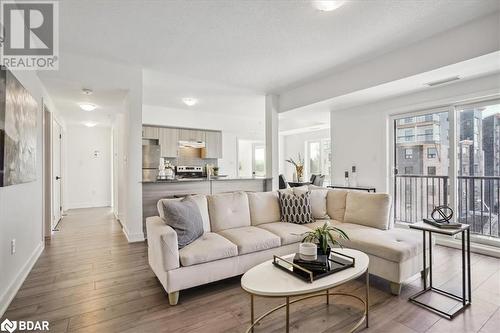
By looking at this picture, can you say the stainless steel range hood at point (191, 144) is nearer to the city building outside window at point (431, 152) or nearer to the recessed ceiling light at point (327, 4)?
the recessed ceiling light at point (327, 4)

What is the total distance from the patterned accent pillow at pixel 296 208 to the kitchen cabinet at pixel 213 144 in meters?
4.22

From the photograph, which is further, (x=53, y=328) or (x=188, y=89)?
(x=188, y=89)

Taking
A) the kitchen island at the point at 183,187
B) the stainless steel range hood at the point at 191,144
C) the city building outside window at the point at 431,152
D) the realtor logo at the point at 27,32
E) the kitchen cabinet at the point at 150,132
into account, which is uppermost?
the realtor logo at the point at 27,32

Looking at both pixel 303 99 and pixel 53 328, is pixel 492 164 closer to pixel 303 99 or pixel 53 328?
pixel 303 99

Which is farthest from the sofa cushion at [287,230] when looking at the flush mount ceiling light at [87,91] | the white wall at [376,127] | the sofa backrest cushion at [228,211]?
the flush mount ceiling light at [87,91]

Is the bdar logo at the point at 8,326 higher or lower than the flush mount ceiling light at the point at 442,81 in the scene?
lower

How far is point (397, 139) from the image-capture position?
4828 mm

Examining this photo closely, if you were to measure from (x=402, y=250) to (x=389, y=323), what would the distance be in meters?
0.67

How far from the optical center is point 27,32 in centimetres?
289

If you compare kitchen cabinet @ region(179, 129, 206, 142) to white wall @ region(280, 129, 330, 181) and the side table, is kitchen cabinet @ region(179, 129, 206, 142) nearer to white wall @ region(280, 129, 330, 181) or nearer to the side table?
white wall @ region(280, 129, 330, 181)

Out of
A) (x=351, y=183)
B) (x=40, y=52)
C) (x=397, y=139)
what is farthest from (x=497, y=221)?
(x=40, y=52)

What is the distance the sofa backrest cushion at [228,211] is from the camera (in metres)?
3.06

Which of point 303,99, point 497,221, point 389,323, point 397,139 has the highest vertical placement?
Answer: point 303,99

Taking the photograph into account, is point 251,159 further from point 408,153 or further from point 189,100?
point 408,153
